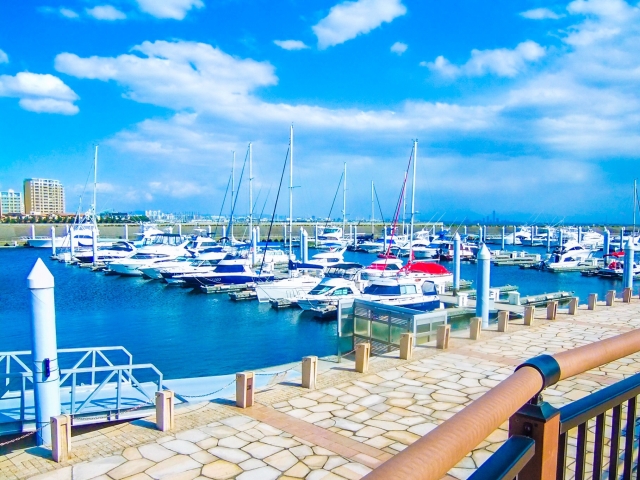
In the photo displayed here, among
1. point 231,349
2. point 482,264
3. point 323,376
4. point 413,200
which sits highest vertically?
point 413,200

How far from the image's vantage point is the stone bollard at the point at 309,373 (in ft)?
31.7

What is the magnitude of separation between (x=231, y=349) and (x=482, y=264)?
10.5 metres

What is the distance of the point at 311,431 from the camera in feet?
25.2

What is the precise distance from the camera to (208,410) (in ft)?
28.2

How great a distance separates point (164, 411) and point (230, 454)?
1.43 meters

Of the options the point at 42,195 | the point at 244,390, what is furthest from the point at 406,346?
the point at 42,195

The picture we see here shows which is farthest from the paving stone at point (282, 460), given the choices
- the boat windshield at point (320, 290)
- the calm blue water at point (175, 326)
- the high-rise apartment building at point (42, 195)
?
the high-rise apartment building at point (42, 195)

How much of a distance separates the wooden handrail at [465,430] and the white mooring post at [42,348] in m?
8.54

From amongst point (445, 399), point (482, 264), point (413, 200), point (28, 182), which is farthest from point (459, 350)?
point (28, 182)

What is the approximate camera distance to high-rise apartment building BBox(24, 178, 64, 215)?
167212 millimetres

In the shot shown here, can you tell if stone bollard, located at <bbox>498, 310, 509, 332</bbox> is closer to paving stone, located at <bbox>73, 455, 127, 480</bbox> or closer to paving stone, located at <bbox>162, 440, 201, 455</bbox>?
paving stone, located at <bbox>162, 440, 201, 455</bbox>

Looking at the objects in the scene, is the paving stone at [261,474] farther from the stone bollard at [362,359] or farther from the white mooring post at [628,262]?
the white mooring post at [628,262]

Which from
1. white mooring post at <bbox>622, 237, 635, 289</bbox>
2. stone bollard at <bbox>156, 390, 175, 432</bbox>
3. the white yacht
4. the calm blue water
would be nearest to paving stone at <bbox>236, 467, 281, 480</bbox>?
stone bollard at <bbox>156, 390, 175, 432</bbox>

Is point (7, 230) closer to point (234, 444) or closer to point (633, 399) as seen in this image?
point (234, 444)
